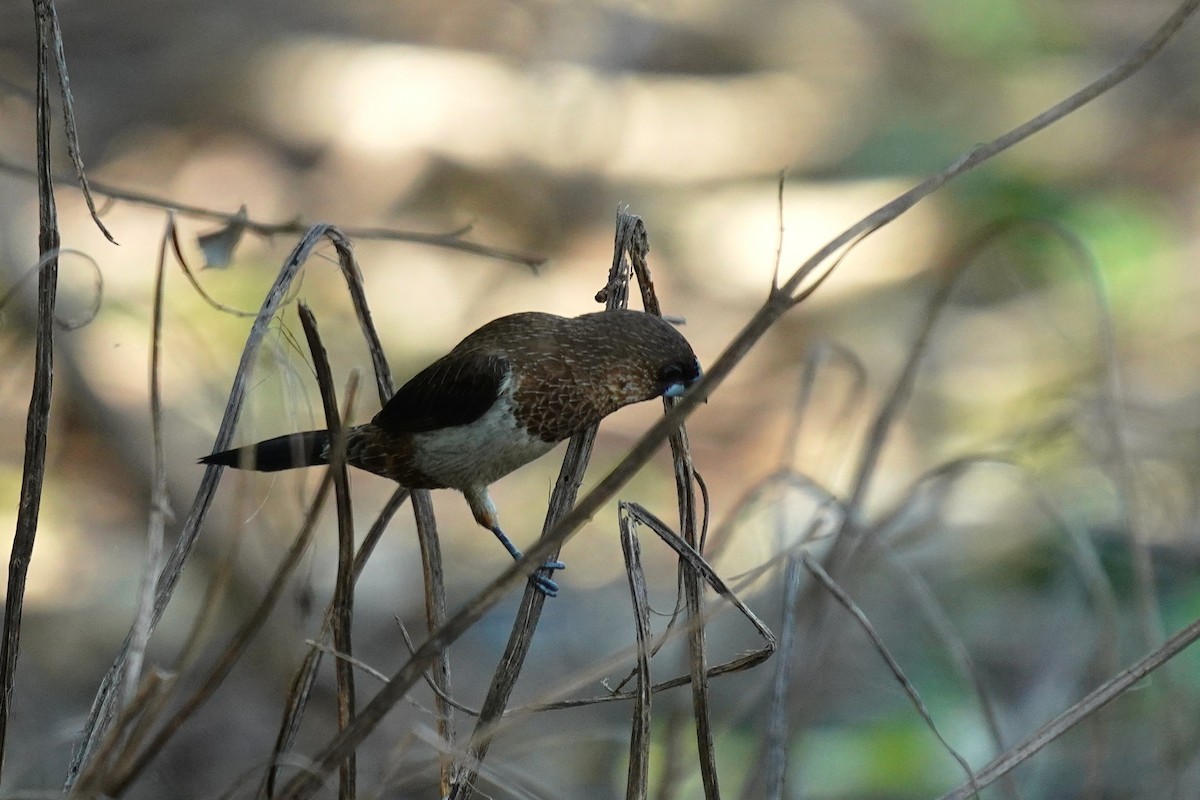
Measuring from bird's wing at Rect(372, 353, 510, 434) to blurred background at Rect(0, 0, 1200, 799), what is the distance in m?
1.31

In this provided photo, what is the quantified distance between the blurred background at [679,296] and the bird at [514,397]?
1145 millimetres

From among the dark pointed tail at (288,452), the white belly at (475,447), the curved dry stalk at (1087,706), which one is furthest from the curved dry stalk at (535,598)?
the curved dry stalk at (1087,706)

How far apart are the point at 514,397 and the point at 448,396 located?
0.35ft

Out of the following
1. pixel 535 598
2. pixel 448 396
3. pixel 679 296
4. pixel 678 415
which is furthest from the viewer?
pixel 679 296

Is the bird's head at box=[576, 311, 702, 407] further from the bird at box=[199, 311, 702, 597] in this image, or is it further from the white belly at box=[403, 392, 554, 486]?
the white belly at box=[403, 392, 554, 486]

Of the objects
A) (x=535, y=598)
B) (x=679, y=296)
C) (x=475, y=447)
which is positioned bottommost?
(x=535, y=598)

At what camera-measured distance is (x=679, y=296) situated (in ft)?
22.7

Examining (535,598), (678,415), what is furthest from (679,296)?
(678,415)

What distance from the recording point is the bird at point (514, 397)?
192 cm

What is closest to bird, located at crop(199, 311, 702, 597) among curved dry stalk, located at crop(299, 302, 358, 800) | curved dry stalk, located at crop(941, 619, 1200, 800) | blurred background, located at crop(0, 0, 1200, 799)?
curved dry stalk, located at crop(299, 302, 358, 800)

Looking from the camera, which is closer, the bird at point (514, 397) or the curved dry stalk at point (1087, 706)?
the curved dry stalk at point (1087, 706)

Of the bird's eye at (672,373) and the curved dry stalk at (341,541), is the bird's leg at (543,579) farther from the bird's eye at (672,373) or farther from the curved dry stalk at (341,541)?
the bird's eye at (672,373)

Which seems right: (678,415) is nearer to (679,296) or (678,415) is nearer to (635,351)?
(635,351)

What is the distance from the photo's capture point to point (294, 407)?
150 centimetres
